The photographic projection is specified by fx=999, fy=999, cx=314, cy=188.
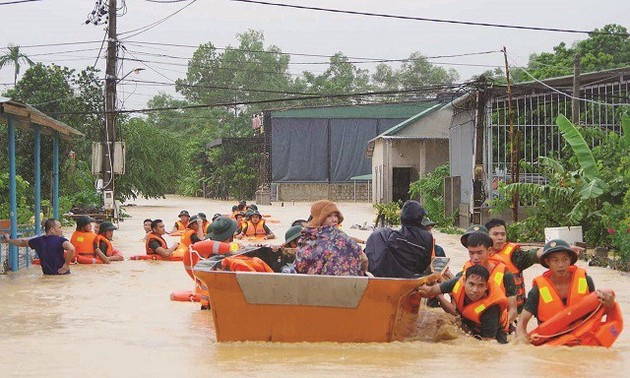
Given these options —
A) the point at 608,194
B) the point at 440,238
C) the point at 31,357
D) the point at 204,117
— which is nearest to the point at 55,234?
the point at 31,357

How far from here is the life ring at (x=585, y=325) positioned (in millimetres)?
8266

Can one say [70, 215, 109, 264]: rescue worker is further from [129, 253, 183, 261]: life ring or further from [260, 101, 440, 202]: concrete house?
[260, 101, 440, 202]: concrete house

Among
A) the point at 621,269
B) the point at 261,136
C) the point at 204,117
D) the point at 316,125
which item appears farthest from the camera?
the point at 204,117

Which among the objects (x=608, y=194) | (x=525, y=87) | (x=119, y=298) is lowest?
(x=119, y=298)

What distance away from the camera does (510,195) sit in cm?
2333

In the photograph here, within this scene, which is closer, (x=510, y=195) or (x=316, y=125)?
(x=510, y=195)

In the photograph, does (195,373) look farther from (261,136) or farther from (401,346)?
(261,136)

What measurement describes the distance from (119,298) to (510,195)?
39.2 ft

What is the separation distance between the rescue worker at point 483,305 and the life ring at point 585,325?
0.60 meters

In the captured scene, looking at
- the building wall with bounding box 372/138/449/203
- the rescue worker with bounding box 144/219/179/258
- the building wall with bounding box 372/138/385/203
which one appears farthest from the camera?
the building wall with bounding box 372/138/385/203

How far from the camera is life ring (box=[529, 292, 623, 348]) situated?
27.1 ft

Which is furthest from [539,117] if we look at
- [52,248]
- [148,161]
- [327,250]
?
[148,161]

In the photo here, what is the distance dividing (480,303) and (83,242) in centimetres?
1108

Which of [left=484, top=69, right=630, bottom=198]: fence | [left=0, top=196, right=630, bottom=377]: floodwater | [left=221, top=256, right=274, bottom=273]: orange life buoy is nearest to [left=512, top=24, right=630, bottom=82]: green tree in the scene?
[left=484, top=69, right=630, bottom=198]: fence
